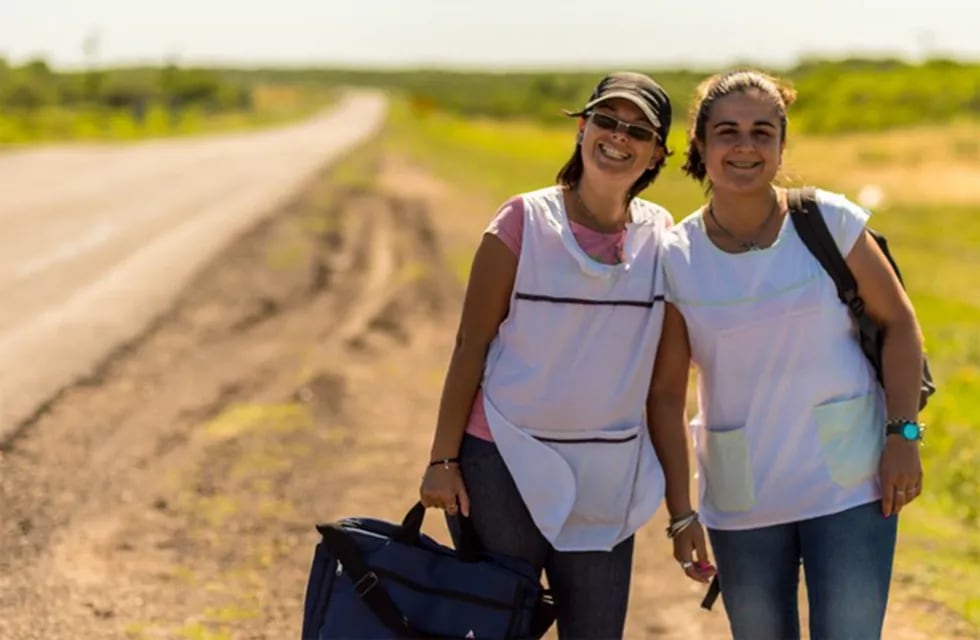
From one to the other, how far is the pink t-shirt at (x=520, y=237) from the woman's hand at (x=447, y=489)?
0.10 meters

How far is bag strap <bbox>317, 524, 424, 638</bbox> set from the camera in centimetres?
266

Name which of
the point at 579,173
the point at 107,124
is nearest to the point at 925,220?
the point at 579,173

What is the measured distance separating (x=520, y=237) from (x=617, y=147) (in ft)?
0.91

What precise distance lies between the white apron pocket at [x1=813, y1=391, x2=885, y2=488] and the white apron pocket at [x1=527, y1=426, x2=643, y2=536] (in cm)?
40

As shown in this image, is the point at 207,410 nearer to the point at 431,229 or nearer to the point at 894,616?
the point at 894,616

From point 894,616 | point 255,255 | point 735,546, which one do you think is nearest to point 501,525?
point 735,546

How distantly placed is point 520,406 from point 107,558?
8.88ft

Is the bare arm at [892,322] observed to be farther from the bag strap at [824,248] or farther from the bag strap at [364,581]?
the bag strap at [364,581]

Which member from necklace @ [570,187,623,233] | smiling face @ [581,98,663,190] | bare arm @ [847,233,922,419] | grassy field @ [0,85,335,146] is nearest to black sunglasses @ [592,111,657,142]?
smiling face @ [581,98,663,190]

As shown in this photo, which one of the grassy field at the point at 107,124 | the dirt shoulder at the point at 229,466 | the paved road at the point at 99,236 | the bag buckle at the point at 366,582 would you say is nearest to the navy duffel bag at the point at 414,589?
the bag buckle at the point at 366,582

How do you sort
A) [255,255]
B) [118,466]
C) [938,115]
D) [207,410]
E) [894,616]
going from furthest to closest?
[938,115] → [255,255] → [207,410] → [118,466] → [894,616]

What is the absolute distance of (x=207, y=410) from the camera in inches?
284

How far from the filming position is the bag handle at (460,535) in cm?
271

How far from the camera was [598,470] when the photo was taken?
2.73m
